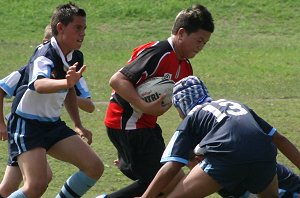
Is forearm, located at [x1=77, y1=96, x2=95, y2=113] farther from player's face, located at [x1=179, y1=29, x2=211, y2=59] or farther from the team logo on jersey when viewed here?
player's face, located at [x1=179, y1=29, x2=211, y2=59]

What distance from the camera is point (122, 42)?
61.4 ft

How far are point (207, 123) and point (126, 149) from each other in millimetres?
1309

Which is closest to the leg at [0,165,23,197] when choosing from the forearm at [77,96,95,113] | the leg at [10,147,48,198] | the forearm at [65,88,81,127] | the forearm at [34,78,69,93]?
the leg at [10,147,48,198]

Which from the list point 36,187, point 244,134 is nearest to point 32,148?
point 36,187

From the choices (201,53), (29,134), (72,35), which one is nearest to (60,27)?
(72,35)

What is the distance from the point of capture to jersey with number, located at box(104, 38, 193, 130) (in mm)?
7305

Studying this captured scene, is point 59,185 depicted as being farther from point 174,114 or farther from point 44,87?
point 174,114

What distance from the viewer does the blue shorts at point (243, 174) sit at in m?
6.28

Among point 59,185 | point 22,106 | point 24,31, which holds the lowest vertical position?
point 24,31

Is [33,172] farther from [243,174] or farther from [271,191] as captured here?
[271,191]

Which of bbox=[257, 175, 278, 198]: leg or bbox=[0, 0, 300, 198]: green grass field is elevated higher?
bbox=[257, 175, 278, 198]: leg

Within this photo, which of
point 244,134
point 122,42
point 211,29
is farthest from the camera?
point 122,42

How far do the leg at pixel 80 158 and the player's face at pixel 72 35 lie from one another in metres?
0.67

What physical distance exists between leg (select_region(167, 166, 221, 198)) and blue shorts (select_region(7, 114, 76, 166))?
4.29ft
